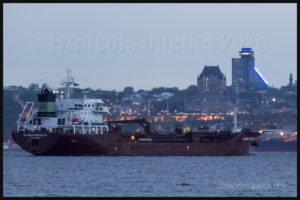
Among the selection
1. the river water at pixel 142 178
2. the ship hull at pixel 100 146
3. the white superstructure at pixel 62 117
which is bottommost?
the river water at pixel 142 178

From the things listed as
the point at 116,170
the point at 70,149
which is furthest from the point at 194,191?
the point at 70,149

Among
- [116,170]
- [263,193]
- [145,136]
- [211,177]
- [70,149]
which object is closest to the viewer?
[263,193]

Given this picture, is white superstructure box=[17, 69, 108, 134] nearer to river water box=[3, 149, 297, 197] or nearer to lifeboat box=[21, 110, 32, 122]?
lifeboat box=[21, 110, 32, 122]

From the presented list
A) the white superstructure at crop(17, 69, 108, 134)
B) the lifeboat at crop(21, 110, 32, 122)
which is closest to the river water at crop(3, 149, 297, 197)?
the white superstructure at crop(17, 69, 108, 134)

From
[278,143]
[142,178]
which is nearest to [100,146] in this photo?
[142,178]

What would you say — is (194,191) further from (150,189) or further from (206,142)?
(206,142)

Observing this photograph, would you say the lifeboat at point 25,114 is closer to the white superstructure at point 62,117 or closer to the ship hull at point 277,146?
the white superstructure at point 62,117

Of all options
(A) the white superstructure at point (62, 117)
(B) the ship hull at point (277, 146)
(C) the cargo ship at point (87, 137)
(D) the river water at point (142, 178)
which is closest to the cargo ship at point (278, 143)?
(B) the ship hull at point (277, 146)

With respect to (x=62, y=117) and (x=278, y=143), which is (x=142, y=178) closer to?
(x=62, y=117)
